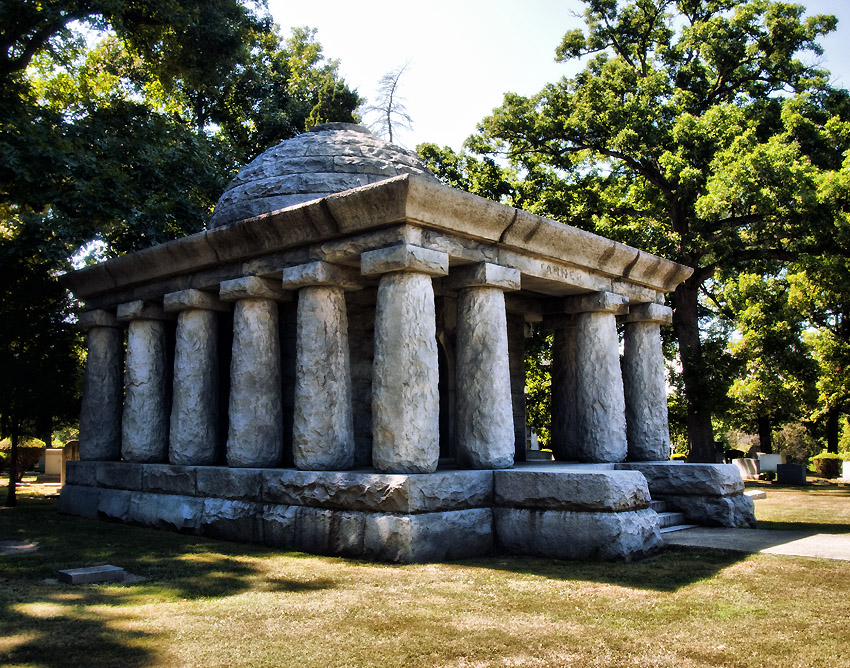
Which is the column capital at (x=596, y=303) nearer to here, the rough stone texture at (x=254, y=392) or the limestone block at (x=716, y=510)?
the limestone block at (x=716, y=510)

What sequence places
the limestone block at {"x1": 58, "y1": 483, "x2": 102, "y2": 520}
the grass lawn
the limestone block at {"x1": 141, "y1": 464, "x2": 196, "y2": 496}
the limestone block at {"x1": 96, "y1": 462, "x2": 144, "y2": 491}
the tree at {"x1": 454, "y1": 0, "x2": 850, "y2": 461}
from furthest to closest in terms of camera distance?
the tree at {"x1": 454, "y1": 0, "x2": 850, "y2": 461}
the limestone block at {"x1": 58, "y1": 483, "x2": 102, "y2": 520}
the limestone block at {"x1": 96, "y1": 462, "x2": 144, "y2": 491}
the limestone block at {"x1": 141, "y1": 464, "x2": 196, "y2": 496}
the grass lawn

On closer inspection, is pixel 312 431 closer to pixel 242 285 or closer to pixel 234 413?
pixel 234 413

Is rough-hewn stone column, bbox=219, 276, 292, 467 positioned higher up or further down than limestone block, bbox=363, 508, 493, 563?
higher up

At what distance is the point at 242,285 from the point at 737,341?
17.6 metres

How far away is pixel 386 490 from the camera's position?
6379 millimetres

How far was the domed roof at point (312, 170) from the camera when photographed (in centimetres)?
903

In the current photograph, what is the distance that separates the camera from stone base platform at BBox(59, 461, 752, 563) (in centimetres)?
624

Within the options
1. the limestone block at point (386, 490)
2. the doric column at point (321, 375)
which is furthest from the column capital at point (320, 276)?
the limestone block at point (386, 490)

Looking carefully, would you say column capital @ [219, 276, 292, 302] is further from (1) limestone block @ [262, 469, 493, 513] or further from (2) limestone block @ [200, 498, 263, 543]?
(2) limestone block @ [200, 498, 263, 543]

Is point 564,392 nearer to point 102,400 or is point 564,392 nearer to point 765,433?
point 102,400

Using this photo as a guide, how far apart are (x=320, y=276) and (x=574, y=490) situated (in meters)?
3.33

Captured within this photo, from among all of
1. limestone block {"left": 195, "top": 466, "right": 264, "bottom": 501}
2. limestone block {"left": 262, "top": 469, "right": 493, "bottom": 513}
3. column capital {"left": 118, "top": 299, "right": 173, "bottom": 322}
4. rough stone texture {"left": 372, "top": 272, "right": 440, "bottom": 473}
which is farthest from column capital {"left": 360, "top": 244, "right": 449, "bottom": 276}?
column capital {"left": 118, "top": 299, "right": 173, "bottom": 322}

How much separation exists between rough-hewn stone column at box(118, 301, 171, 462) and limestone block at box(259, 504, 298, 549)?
3.06 meters

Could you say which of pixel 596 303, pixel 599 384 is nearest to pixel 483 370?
pixel 599 384
